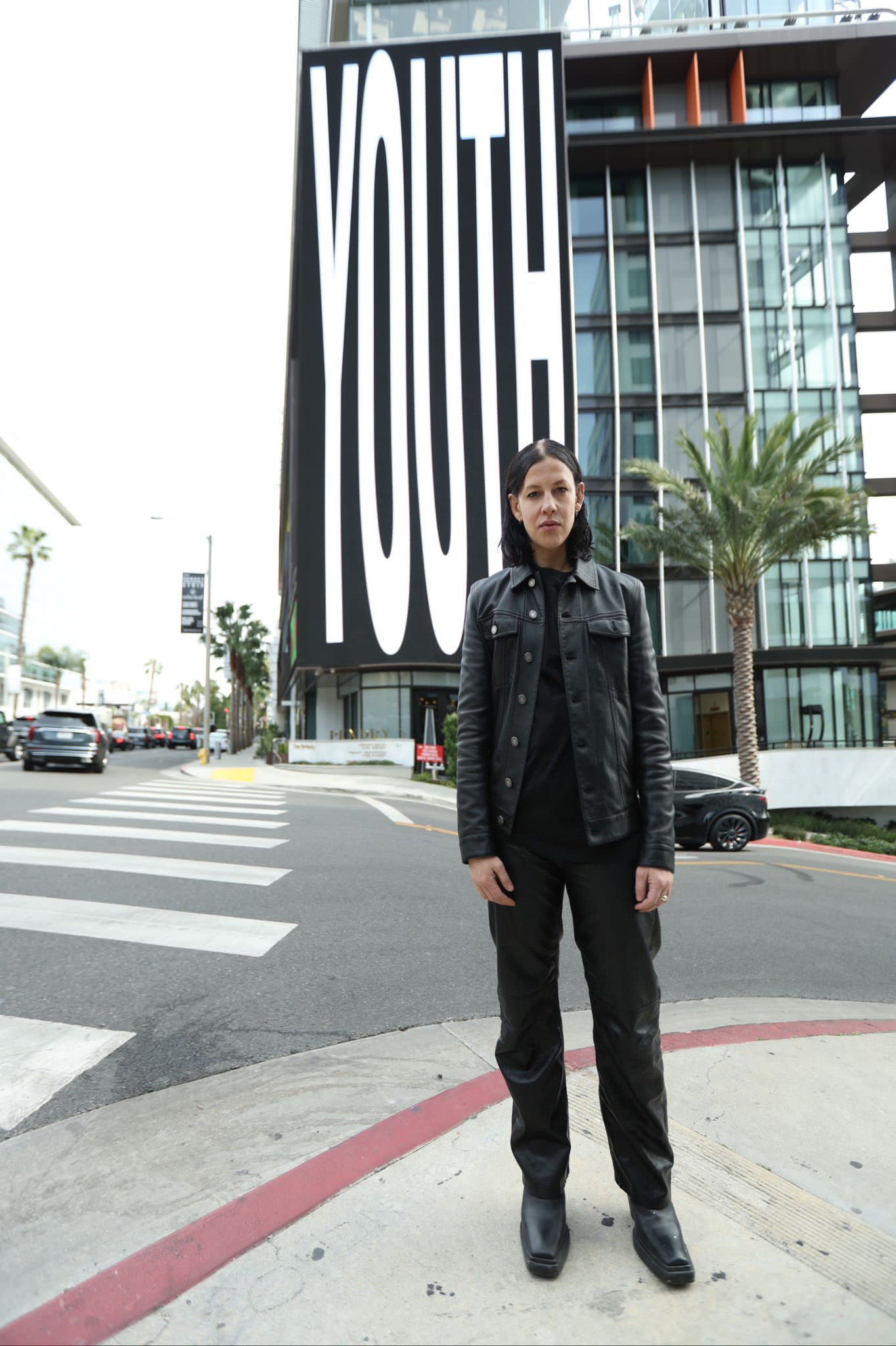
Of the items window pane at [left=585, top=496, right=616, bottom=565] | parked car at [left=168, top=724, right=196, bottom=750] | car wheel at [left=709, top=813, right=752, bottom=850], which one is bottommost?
car wheel at [left=709, top=813, right=752, bottom=850]

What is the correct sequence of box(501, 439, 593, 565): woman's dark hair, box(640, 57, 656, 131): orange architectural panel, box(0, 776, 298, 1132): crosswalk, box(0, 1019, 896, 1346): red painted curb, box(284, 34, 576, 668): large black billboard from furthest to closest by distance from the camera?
1. box(640, 57, 656, 131): orange architectural panel
2. box(284, 34, 576, 668): large black billboard
3. box(0, 776, 298, 1132): crosswalk
4. box(501, 439, 593, 565): woman's dark hair
5. box(0, 1019, 896, 1346): red painted curb

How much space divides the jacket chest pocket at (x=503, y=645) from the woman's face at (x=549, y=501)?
251mm

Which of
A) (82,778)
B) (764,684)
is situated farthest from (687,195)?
(82,778)

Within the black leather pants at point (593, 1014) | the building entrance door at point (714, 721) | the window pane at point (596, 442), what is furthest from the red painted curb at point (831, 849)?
Result: the window pane at point (596, 442)

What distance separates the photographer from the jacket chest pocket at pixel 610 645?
223 centimetres

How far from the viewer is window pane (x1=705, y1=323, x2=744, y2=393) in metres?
33.9

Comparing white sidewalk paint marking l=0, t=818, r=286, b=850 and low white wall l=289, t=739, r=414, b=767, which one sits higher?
low white wall l=289, t=739, r=414, b=767

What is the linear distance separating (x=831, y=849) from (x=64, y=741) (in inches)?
660

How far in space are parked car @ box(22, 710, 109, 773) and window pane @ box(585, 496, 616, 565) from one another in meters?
18.3

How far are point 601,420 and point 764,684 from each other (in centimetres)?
1272

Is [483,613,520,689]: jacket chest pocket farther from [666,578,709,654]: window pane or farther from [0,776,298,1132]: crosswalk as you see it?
[666,578,709,654]: window pane

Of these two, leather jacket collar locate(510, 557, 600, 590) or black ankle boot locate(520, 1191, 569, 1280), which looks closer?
black ankle boot locate(520, 1191, 569, 1280)

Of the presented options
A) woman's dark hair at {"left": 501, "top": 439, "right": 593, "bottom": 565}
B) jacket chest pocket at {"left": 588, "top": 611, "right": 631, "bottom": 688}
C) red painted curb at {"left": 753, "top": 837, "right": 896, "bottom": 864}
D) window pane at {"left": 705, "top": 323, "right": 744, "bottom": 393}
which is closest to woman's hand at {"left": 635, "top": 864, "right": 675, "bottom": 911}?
jacket chest pocket at {"left": 588, "top": 611, "right": 631, "bottom": 688}

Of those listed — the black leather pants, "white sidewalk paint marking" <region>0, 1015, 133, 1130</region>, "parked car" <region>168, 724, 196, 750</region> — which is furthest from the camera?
"parked car" <region>168, 724, 196, 750</region>
